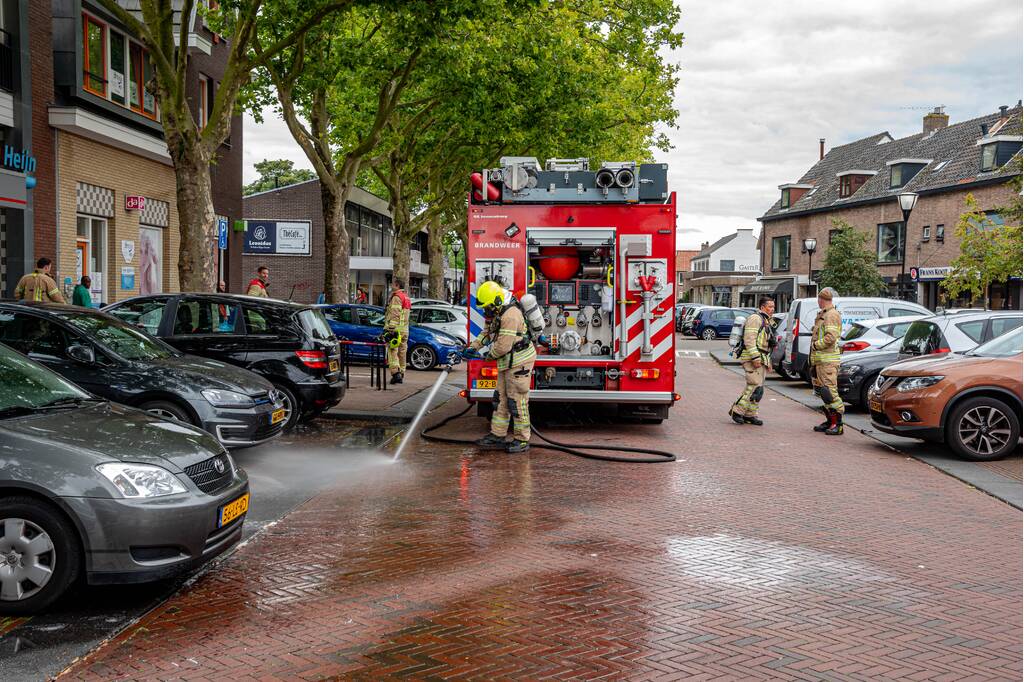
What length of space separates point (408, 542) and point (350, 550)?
41 cm

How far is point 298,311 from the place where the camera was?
11.2 metres

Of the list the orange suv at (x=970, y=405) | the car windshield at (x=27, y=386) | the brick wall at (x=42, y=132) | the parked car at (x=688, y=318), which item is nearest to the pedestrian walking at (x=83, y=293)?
the brick wall at (x=42, y=132)

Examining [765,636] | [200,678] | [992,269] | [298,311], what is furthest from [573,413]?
[992,269]

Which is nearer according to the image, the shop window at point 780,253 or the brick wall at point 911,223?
the brick wall at point 911,223

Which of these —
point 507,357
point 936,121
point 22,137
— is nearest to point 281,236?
point 22,137

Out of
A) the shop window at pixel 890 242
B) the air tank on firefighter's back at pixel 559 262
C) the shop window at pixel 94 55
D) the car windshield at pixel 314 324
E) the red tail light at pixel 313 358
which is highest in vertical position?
the shop window at pixel 94 55

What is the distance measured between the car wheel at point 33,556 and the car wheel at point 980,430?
29.1 ft

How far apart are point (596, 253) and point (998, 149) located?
32757mm

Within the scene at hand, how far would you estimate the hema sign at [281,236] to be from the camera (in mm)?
43938

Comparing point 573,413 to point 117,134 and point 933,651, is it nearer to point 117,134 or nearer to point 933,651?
point 933,651

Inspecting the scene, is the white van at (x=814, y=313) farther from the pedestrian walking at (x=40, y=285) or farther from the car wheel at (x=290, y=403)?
the pedestrian walking at (x=40, y=285)

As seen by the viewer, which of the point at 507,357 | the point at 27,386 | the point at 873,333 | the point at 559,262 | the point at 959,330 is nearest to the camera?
the point at 27,386

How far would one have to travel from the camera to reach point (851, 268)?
3984 cm

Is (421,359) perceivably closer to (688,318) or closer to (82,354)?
(82,354)
